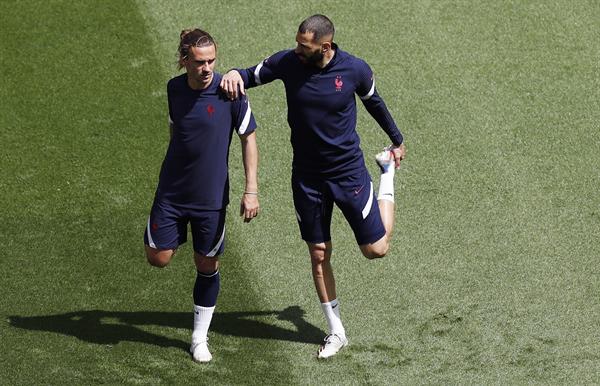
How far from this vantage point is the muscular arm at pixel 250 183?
391 inches

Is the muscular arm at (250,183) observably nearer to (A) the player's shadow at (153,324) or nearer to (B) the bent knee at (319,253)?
(B) the bent knee at (319,253)

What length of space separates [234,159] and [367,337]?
2822 millimetres

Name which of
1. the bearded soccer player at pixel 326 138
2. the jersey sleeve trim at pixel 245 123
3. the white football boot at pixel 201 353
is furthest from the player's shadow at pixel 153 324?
the jersey sleeve trim at pixel 245 123

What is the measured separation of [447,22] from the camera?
14.3 meters

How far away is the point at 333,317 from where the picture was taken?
10703 mm

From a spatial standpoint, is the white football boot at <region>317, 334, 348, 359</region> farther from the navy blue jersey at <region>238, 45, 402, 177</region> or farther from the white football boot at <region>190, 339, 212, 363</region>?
the navy blue jersey at <region>238, 45, 402, 177</region>

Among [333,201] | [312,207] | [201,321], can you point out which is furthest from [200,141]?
[201,321]

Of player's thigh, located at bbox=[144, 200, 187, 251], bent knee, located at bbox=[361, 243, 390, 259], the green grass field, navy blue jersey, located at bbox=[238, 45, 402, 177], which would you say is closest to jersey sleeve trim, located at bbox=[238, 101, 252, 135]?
navy blue jersey, located at bbox=[238, 45, 402, 177]

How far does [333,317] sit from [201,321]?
3.49 ft

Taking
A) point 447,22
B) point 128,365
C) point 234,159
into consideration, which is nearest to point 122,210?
point 234,159

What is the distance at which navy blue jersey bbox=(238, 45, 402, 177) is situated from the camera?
387 inches

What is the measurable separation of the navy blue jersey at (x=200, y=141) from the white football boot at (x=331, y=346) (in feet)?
4.87

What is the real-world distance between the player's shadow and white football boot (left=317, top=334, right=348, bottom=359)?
254mm

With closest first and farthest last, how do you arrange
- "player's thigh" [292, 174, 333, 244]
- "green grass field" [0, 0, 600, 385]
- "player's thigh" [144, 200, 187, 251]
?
"player's thigh" [144, 200, 187, 251] → "player's thigh" [292, 174, 333, 244] → "green grass field" [0, 0, 600, 385]
